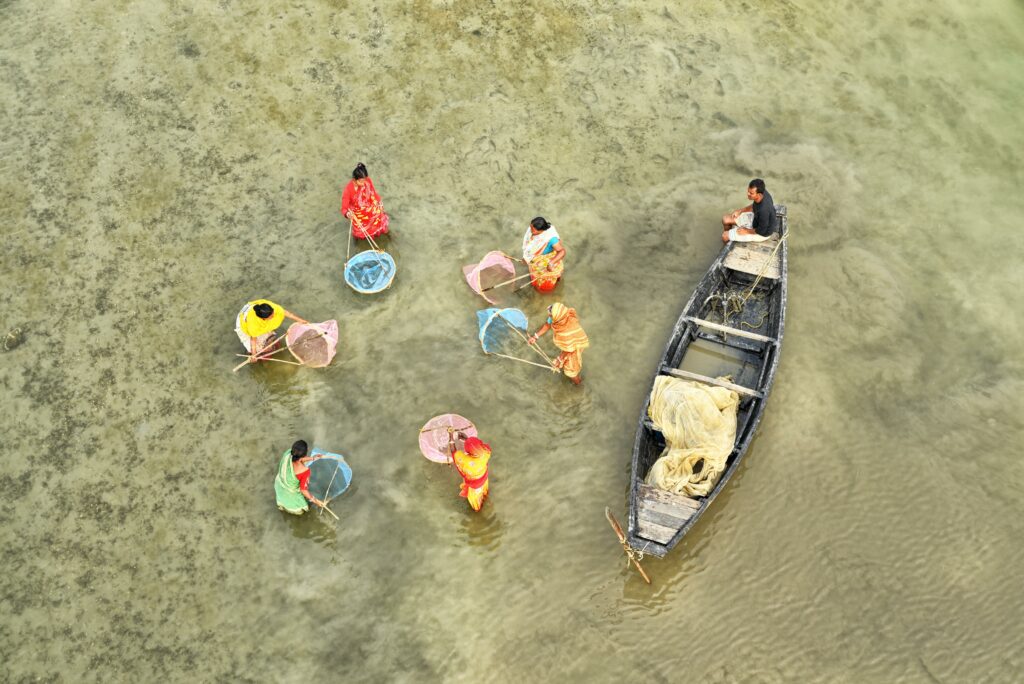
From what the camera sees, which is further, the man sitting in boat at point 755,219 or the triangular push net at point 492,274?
the triangular push net at point 492,274

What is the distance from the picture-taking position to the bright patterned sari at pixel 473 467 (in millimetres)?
7566

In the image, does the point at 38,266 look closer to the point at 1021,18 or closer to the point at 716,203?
the point at 716,203

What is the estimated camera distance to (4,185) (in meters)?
11.0

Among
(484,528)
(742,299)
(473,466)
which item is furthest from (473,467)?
(742,299)

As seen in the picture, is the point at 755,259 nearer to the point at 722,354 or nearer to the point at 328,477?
the point at 722,354

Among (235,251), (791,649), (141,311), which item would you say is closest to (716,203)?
(791,649)

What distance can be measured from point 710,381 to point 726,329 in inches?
34.4

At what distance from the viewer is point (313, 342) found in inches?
373

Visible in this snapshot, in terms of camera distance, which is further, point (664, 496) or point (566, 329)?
point (566, 329)

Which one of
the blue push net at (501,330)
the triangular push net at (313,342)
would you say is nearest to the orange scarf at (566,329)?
the blue push net at (501,330)

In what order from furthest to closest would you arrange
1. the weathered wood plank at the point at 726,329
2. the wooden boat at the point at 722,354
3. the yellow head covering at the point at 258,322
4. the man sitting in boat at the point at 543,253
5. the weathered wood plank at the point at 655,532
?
the man sitting in boat at the point at 543,253
the weathered wood plank at the point at 726,329
the yellow head covering at the point at 258,322
the wooden boat at the point at 722,354
the weathered wood plank at the point at 655,532

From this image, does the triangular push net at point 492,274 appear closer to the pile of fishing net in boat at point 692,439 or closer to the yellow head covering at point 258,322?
the yellow head covering at point 258,322

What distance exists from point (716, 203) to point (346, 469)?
6.81 meters

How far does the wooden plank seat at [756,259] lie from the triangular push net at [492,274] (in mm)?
3008
